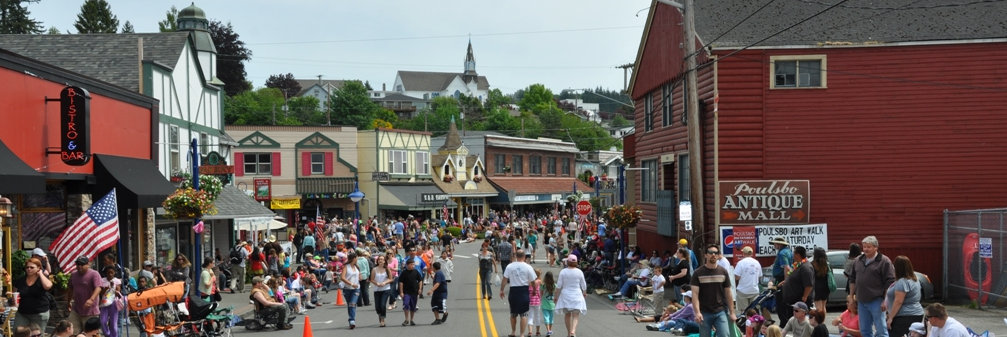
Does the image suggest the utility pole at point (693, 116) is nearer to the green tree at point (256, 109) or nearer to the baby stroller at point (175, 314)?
the baby stroller at point (175, 314)

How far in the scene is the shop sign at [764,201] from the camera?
24.3 m

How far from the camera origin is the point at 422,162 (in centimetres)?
6744

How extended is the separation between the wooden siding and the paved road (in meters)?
3.51

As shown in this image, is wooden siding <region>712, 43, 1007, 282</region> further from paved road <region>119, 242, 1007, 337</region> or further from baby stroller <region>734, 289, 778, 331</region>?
baby stroller <region>734, 289, 778, 331</region>

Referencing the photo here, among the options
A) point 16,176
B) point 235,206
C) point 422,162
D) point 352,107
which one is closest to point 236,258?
point 235,206

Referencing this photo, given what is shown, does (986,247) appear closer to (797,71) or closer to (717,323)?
(797,71)

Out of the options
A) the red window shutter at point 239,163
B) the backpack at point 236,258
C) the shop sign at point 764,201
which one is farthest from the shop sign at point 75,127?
the red window shutter at point 239,163

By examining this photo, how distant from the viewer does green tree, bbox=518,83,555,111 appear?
164 m

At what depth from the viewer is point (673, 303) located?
19.9 meters

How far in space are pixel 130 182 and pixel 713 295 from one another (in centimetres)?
1376

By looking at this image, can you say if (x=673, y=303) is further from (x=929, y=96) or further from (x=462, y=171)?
(x=462, y=171)

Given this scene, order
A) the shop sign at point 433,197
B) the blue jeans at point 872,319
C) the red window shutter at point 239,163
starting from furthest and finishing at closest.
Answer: the shop sign at point 433,197
the red window shutter at point 239,163
the blue jeans at point 872,319

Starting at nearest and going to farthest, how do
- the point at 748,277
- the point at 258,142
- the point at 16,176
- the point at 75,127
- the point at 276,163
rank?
the point at 16,176 < the point at 748,277 < the point at 75,127 < the point at 258,142 < the point at 276,163

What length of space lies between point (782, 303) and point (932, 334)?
475 cm
